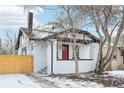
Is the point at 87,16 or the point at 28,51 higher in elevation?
the point at 87,16

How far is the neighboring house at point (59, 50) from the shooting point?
1836 centimetres

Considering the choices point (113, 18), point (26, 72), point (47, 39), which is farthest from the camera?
point (26, 72)

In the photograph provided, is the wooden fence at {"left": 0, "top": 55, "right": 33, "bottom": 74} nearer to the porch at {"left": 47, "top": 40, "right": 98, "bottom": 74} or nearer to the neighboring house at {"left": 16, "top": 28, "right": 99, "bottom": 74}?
the neighboring house at {"left": 16, "top": 28, "right": 99, "bottom": 74}

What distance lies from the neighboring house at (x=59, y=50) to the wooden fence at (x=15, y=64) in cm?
54

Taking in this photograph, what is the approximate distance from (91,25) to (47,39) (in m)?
3.24

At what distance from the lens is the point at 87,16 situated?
16703mm

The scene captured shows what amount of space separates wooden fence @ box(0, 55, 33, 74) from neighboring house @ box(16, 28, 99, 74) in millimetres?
539

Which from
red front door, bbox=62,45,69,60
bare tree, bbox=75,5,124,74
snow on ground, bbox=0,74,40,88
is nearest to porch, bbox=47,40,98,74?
red front door, bbox=62,45,69,60

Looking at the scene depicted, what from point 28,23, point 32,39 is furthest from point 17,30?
point 32,39

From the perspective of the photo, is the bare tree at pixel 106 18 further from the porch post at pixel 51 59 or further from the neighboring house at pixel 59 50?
the porch post at pixel 51 59

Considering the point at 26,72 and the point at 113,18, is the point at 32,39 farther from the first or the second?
the point at 113,18

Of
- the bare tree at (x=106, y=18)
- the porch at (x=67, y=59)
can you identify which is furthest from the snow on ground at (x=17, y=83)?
the bare tree at (x=106, y=18)

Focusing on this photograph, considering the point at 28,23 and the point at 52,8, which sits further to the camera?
the point at 28,23

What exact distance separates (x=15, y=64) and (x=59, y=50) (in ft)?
12.5
